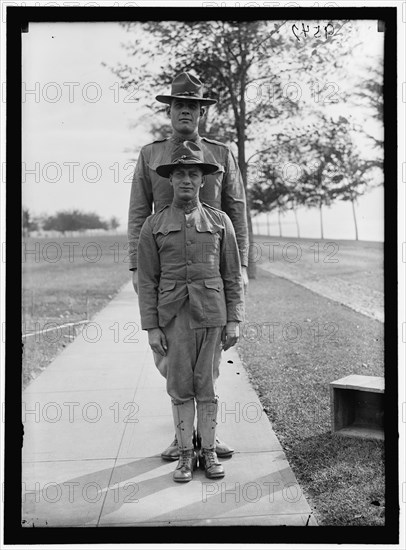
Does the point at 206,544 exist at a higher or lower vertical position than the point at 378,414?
lower

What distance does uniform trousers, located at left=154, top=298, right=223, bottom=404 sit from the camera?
407 cm

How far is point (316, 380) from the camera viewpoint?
233 inches

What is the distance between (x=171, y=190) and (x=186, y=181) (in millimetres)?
356

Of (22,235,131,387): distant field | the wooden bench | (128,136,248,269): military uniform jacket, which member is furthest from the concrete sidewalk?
(128,136,248,269): military uniform jacket

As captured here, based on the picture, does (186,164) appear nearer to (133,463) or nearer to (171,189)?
(171,189)

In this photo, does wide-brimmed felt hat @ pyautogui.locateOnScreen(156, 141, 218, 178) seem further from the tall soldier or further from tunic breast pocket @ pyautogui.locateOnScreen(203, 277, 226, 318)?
tunic breast pocket @ pyautogui.locateOnScreen(203, 277, 226, 318)

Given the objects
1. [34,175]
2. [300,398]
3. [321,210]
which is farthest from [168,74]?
[300,398]

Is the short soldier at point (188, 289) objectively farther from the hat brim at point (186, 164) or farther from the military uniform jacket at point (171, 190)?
the military uniform jacket at point (171, 190)

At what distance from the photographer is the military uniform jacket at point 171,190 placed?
14.2ft

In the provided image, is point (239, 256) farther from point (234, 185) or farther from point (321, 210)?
point (321, 210)

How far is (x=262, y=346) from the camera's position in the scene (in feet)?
24.9

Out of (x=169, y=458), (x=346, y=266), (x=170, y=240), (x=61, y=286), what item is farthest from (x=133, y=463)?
(x=61, y=286)

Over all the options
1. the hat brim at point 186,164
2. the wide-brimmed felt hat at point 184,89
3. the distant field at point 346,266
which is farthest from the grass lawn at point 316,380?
the wide-brimmed felt hat at point 184,89

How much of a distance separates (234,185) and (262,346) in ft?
11.4
